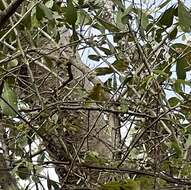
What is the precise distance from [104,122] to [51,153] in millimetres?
Answer: 309

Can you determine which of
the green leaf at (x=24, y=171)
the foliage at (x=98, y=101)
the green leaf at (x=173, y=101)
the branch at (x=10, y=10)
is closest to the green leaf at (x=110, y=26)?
the foliage at (x=98, y=101)

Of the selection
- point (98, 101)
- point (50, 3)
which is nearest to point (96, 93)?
point (98, 101)

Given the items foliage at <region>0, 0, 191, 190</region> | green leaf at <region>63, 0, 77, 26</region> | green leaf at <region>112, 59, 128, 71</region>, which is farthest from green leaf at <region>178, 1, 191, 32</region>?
green leaf at <region>112, 59, 128, 71</region>

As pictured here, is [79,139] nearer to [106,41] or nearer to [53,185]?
[106,41]

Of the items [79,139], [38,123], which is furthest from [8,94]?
[79,139]

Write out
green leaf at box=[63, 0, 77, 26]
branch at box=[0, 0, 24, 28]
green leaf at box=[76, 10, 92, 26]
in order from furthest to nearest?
green leaf at box=[76, 10, 92, 26] < green leaf at box=[63, 0, 77, 26] < branch at box=[0, 0, 24, 28]

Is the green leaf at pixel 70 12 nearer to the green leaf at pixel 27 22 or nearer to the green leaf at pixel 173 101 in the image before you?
the green leaf at pixel 27 22

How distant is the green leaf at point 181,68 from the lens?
1.30 meters

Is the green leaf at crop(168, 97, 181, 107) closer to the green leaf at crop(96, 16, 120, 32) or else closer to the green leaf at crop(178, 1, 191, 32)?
the green leaf at crop(96, 16, 120, 32)

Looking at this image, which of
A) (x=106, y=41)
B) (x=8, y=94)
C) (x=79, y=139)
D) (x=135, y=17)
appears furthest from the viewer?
(x=79, y=139)

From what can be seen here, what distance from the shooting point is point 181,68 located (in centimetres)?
131

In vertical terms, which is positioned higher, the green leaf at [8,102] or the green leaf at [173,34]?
the green leaf at [173,34]

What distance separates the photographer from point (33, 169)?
1.13 m

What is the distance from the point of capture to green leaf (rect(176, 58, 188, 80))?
→ 130 centimetres
